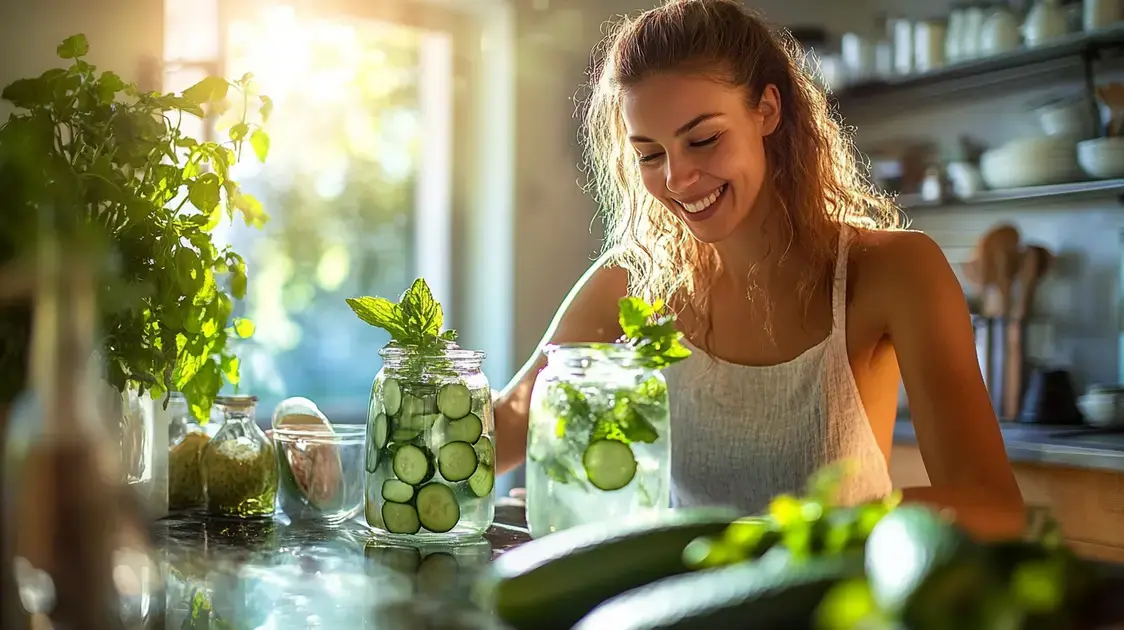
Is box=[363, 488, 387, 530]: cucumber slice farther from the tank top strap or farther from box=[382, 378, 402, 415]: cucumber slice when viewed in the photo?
the tank top strap

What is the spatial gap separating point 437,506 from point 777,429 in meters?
0.66

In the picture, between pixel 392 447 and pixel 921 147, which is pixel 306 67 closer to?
pixel 921 147

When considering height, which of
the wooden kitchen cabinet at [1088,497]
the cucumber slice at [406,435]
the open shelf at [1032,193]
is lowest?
the wooden kitchen cabinet at [1088,497]

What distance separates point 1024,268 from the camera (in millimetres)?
2957

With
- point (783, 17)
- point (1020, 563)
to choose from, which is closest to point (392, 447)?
point (1020, 563)

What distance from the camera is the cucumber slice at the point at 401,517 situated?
0.92 metres

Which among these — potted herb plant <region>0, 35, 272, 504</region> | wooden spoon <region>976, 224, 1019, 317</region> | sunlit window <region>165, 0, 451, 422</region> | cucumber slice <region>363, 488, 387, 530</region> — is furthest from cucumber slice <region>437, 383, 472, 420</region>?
wooden spoon <region>976, 224, 1019, 317</region>

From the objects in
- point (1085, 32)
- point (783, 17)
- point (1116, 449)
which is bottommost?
point (1116, 449)

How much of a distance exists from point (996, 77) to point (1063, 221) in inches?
18.3

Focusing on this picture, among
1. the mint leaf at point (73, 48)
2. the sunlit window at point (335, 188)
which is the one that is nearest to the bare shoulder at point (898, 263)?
the mint leaf at point (73, 48)

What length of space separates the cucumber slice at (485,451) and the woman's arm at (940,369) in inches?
15.4

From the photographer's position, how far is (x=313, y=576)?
0.79 meters

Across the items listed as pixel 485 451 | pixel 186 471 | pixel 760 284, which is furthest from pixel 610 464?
pixel 760 284

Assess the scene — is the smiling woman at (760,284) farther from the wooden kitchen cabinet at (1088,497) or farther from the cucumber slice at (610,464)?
the wooden kitchen cabinet at (1088,497)
